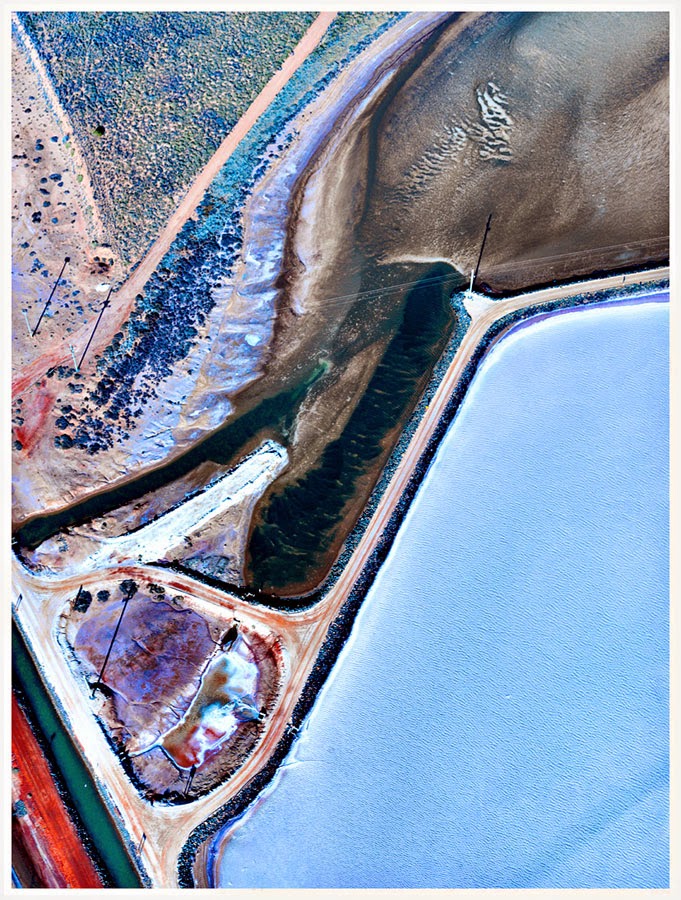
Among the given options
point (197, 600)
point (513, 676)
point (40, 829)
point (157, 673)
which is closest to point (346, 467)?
point (197, 600)

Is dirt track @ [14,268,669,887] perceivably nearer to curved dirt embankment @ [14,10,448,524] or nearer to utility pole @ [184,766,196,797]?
utility pole @ [184,766,196,797]

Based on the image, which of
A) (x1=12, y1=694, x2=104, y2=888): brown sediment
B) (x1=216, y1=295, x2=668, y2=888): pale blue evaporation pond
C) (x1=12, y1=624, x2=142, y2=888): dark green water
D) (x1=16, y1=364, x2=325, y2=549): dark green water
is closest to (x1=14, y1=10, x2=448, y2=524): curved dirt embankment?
(x1=16, y1=364, x2=325, y2=549): dark green water

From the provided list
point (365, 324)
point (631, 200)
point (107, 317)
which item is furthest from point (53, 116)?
point (631, 200)

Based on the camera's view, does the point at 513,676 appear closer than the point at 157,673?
Yes

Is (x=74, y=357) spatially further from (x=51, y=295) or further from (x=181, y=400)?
(x=181, y=400)

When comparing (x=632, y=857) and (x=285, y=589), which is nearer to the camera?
(x=632, y=857)

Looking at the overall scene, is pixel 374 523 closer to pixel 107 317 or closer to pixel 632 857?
pixel 107 317
